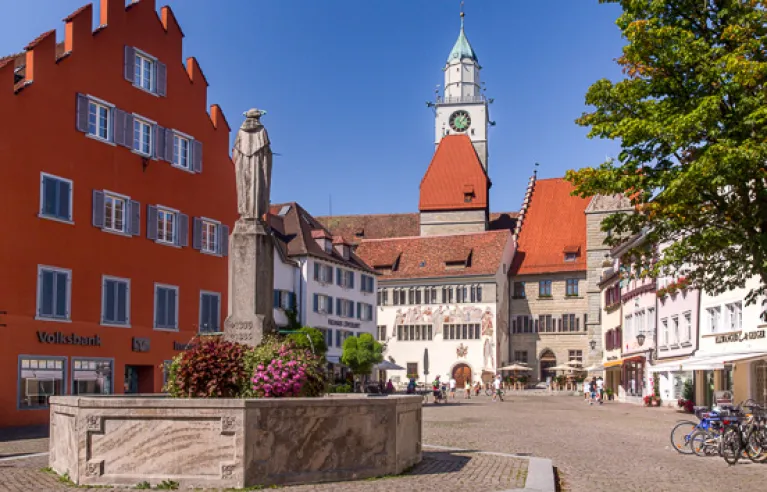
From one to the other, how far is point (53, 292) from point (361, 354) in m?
19.9

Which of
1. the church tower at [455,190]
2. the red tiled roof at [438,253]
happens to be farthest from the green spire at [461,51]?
the red tiled roof at [438,253]

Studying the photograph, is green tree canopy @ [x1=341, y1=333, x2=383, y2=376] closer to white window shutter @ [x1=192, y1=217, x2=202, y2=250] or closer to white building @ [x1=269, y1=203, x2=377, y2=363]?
white building @ [x1=269, y1=203, x2=377, y2=363]

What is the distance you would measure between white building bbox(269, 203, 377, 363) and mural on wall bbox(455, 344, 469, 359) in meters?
12.5

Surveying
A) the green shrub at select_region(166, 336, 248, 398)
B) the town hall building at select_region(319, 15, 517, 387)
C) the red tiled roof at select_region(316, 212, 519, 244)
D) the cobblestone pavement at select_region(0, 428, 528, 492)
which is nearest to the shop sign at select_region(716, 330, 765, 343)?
the cobblestone pavement at select_region(0, 428, 528, 492)

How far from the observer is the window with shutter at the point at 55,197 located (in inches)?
1079

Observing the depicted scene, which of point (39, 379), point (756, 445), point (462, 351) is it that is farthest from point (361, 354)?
point (756, 445)

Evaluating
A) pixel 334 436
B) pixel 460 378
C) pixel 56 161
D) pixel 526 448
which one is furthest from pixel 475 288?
pixel 334 436

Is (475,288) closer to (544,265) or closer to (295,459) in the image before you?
(544,265)

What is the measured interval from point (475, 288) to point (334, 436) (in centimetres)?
6250

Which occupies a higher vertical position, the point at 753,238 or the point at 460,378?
the point at 753,238

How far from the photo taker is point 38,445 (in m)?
18.8

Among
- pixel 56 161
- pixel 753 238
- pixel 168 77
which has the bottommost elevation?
pixel 753 238

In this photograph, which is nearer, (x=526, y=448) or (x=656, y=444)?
(x=526, y=448)

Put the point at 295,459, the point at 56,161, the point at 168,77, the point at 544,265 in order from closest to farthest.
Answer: the point at 295,459 → the point at 56,161 → the point at 168,77 → the point at 544,265
